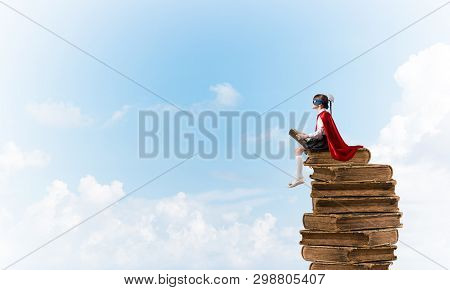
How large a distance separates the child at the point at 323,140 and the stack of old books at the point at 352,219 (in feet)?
1.07

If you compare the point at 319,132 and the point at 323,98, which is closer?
the point at 319,132

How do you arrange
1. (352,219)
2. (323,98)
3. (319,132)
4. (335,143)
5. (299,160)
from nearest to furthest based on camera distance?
(352,219), (335,143), (319,132), (323,98), (299,160)

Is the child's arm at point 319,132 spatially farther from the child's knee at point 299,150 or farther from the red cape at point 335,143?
the child's knee at point 299,150

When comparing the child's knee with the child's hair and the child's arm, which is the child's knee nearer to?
the child's arm

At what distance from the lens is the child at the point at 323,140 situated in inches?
463

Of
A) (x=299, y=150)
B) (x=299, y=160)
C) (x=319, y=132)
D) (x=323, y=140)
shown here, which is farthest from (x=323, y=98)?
(x=299, y=160)

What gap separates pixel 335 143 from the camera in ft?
38.9

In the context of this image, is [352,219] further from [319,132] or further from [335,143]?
[319,132]

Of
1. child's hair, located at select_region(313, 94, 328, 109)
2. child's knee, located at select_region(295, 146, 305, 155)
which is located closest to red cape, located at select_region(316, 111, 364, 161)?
child's hair, located at select_region(313, 94, 328, 109)

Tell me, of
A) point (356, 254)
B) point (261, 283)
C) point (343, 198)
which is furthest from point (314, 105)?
point (261, 283)

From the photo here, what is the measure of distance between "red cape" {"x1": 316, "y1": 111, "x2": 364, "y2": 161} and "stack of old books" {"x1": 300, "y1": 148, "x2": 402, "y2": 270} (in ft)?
0.79

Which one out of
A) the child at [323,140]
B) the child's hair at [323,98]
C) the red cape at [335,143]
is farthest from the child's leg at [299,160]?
the child's hair at [323,98]

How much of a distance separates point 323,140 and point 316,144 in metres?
0.17

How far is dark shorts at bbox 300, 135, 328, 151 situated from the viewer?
39.1 ft
